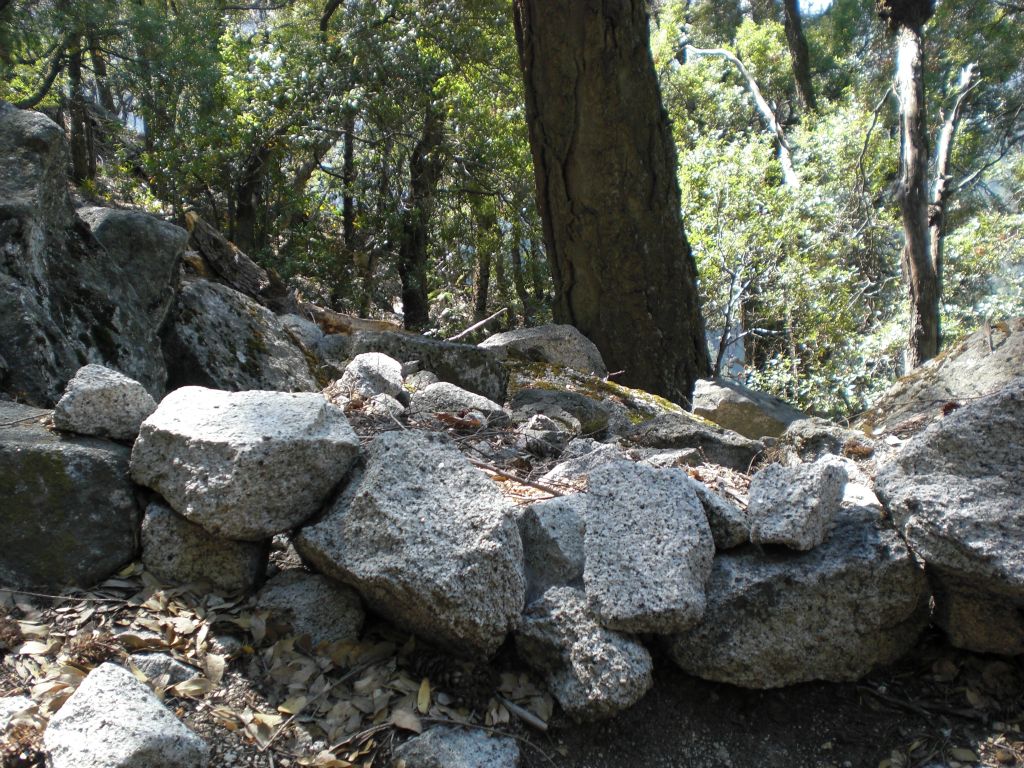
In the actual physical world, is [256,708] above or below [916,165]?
below

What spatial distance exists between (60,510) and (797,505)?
1.69 m

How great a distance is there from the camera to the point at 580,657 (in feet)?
6.23

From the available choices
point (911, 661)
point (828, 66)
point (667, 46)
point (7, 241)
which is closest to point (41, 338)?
point (7, 241)

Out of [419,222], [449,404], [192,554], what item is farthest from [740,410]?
[419,222]

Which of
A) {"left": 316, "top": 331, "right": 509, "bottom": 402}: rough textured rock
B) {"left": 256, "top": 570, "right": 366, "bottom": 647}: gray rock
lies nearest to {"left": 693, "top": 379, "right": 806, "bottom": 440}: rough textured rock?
{"left": 316, "top": 331, "right": 509, "bottom": 402}: rough textured rock

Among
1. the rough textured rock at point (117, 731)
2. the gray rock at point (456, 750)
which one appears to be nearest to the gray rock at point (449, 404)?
the gray rock at point (456, 750)

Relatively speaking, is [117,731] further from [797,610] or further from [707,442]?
[707,442]

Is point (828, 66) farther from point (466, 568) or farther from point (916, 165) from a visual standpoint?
point (466, 568)

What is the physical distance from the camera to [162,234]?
307 cm

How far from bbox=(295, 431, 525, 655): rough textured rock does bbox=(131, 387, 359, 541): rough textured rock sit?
7 centimetres

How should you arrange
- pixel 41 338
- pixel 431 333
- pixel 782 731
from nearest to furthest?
pixel 782 731 → pixel 41 338 → pixel 431 333

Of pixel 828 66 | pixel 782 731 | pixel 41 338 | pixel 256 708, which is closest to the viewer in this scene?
pixel 256 708

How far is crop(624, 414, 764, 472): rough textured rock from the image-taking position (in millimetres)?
3070

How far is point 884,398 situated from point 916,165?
6271 millimetres
